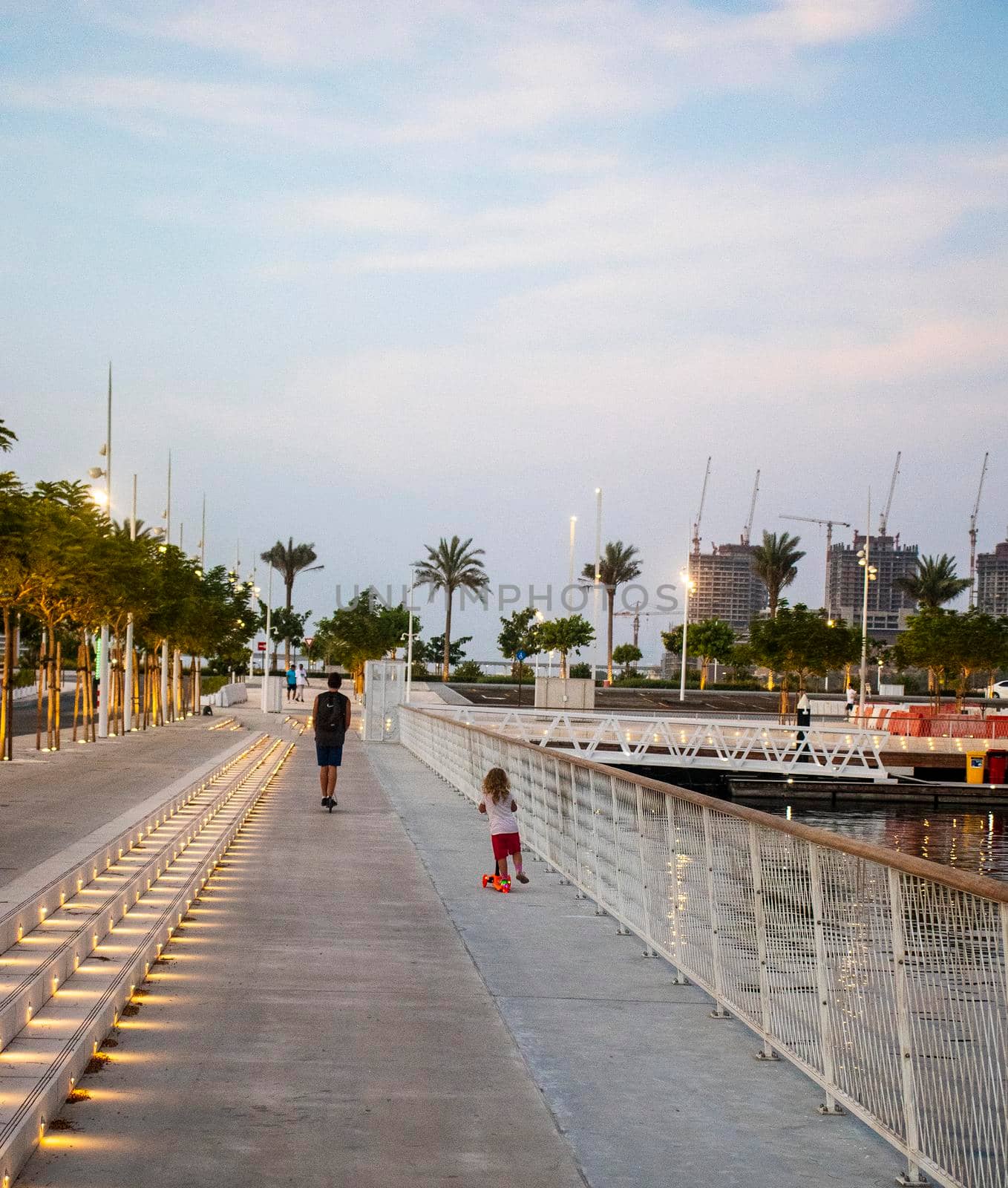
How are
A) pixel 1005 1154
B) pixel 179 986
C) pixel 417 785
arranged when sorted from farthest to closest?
pixel 417 785 → pixel 179 986 → pixel 1005 1154

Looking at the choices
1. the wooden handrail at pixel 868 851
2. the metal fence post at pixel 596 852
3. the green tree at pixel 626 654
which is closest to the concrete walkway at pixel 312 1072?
the metal fence post at pixel 596 852

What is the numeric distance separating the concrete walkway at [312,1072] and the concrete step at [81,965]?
5.2 inches

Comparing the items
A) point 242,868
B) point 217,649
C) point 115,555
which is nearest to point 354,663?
point 217,649

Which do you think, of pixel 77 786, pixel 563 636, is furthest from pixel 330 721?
pixel 563 636

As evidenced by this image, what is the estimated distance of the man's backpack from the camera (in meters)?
19.1

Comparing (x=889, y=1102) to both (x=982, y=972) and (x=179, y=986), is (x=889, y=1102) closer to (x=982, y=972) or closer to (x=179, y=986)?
(x=982, y=972)

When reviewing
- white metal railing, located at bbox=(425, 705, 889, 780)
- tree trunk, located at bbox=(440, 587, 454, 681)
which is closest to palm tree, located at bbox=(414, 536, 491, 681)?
tree trunk, located at bbox=(440, 587, 454, 681)

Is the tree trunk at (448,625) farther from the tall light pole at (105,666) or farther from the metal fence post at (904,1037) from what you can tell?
the metal fence post at (904,1037)

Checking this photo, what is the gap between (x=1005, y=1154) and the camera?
431cm

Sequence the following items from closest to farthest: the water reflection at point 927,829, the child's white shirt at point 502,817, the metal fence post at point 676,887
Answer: the metal fence post at point 676,887, the child's white shirt at point 502,817, the water reflection at point 927,829

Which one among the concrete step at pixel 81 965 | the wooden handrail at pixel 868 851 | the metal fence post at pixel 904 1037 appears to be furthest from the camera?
the concrete step at pixel 81 965

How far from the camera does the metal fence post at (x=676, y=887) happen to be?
8.34 meters

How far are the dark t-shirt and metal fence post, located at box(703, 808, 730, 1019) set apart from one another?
11749mm

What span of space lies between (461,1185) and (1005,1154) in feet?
5.79
